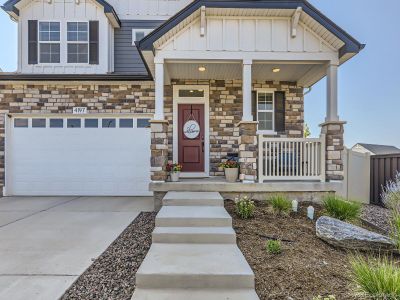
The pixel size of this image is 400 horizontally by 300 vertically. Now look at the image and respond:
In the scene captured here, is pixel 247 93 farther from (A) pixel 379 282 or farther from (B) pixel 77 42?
(B) pixel 77 42

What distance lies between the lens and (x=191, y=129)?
331 inches

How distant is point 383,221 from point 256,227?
316 centimetres

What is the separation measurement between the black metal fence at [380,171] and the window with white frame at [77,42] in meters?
9.18

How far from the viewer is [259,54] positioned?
20.9ft

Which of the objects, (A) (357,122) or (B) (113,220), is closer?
(B) (113,220)

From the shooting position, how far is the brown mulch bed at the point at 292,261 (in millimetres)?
2853

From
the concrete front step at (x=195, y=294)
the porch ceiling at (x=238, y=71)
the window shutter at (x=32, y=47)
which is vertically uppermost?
the window shutter at (x=32, y=47)

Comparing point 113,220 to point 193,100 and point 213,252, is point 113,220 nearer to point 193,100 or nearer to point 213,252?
point 213,252

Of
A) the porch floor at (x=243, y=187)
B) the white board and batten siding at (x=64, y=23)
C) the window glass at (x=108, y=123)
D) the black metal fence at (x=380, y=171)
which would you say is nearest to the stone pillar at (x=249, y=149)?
the porch floor at (x=243, y=187)

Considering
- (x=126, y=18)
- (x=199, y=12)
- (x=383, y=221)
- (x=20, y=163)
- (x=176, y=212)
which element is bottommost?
(x=383, y=221)

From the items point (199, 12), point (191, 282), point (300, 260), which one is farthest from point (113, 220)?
point (199, 12)

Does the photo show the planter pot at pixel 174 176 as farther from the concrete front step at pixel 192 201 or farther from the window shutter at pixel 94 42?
the window shutter at pixel 94 42

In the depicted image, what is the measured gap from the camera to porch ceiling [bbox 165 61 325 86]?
6.99 metres

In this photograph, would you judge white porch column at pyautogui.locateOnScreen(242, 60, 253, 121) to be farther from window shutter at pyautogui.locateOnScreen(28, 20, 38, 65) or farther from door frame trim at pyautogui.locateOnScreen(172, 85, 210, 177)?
window shutter at pyautogui.locateOnScreen(28, 20, 38, 65)
